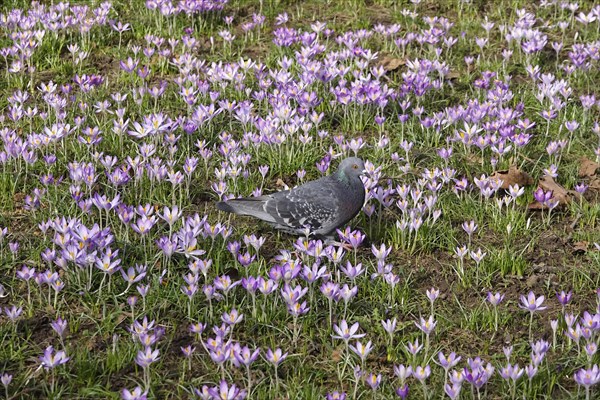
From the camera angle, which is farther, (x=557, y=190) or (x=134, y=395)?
(x=557, y=190)

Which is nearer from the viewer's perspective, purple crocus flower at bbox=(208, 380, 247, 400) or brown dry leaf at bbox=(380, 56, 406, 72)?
purple crocus flower at bbox=(208, 380, 247, 400)

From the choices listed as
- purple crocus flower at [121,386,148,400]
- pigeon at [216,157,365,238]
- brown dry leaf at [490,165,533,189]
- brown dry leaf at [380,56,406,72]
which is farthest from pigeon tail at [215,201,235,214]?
brown dry leaf at [380,56,406,72]

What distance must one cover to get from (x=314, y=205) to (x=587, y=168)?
2167 millimetres

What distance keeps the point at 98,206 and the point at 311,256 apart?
4.01 feet

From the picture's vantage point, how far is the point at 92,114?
20.6ft

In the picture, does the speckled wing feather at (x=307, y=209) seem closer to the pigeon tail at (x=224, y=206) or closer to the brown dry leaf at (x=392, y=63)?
the pigeon tail at (x=224, y=206)

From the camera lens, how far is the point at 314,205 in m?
4.79

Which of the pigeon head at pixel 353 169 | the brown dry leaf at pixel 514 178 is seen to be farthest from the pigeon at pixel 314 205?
the brown dry leaf at pixel 514 178

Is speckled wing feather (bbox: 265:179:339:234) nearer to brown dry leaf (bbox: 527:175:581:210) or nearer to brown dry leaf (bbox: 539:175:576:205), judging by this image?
brown dry leaf (bbox: 527:175:581:210)

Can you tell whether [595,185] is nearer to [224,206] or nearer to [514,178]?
[514,178]

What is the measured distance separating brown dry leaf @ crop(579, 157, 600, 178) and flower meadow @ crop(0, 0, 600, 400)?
0.6 inches

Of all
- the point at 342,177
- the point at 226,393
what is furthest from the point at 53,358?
the point at 342,177

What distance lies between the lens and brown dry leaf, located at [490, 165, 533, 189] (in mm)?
5605

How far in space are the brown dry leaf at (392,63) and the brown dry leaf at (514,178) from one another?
75.0 inches
